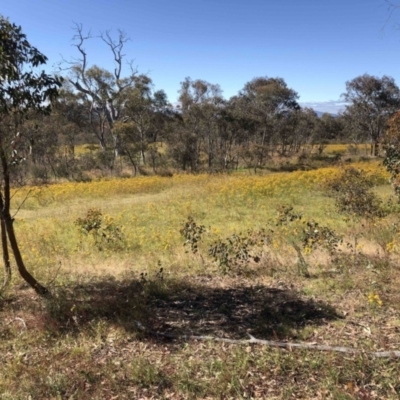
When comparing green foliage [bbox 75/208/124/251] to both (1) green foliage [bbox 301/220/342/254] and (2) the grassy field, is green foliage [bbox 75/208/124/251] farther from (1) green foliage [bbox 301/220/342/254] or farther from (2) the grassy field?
(1) green foliage [bbox 301/220/342/254]

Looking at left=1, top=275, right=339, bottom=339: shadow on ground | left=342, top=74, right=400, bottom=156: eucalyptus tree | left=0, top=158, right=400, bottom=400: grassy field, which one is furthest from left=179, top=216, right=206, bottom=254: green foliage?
left=342, top=74, right=400, bottom=156: eucalyptus tree

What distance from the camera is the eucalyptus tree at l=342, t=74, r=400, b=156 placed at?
35.5 metres

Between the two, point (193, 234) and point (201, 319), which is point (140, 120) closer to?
point (193, 234)

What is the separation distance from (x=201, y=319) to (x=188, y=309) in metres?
0.40

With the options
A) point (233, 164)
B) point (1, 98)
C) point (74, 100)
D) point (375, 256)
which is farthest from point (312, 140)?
point (1, 98)

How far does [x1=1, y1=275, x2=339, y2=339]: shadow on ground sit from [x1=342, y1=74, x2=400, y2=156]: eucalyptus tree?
3239 cm

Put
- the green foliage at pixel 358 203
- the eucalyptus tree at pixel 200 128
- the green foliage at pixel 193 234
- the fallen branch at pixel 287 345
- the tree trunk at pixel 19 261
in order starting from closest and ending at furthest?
the fallen branch at pixel 287 345, the tree trunk at pixel 19 261, the green foliage at pixel 193 234, the green foliage at pixel 358 203, the eucalyptus tree at pixel 200 128

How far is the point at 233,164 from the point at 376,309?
27780 millimetres

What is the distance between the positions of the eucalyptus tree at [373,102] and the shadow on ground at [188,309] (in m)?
32.4

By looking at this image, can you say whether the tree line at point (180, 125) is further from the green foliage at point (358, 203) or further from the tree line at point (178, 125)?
the green foliage at point (358, 203)

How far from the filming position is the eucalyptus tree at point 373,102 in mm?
35500

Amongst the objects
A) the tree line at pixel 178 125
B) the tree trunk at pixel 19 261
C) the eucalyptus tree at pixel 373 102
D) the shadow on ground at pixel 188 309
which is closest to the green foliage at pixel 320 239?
the shadow on ground at pixel 188 309

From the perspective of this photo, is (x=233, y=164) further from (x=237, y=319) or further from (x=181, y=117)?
(x=237, y=319)

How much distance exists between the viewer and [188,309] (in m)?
5.40
